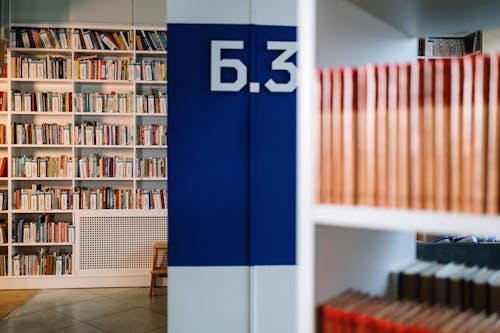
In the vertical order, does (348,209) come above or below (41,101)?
below

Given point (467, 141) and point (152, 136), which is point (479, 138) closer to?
point (467, 141)

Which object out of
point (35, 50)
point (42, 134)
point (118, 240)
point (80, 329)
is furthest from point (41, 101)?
point (80, 329)

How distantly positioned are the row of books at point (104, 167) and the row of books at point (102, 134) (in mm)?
176

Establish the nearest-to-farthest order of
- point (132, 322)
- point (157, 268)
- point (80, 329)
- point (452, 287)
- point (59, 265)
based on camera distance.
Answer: point (452, 287) → point (80, 329) → point (132, 322) → point (157, 268) → point (59, 265)

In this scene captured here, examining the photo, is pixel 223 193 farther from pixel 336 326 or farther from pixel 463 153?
pixel 463 153

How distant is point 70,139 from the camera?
5672 millimetres

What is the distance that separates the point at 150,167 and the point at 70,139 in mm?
957

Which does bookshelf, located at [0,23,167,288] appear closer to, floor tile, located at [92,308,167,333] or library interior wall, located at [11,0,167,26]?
library interior wall, located at [11,0,167,26]

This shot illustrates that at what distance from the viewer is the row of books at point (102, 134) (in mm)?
5656

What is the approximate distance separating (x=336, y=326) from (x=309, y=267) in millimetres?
143

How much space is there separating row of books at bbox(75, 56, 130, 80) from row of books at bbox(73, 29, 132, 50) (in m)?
0.14

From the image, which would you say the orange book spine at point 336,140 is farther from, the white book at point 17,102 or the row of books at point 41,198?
the white book at point 17,102

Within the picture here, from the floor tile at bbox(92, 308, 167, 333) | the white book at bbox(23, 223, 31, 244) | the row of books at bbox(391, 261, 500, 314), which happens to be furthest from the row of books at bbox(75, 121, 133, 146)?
the row of books at bbox(391, 261, 500, 314)

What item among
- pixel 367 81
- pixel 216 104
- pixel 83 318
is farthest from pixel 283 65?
pixel 83 318
